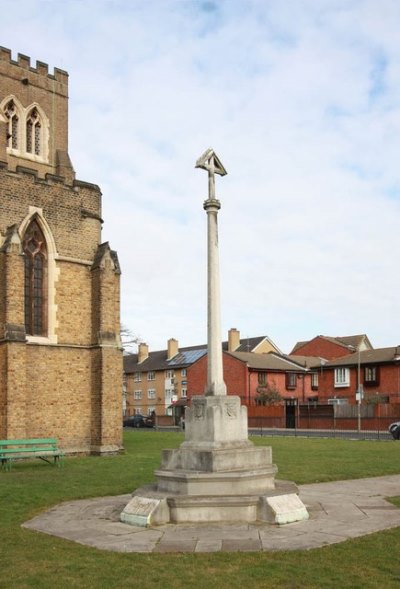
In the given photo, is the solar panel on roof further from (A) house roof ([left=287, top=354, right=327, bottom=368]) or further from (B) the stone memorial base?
(B) the stone memorial base

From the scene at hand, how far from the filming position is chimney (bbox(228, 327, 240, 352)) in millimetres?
79812

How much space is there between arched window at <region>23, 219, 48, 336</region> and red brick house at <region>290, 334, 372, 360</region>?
55519 millimetres

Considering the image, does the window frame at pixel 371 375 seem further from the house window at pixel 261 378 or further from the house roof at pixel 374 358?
the house window at pixel 261 378

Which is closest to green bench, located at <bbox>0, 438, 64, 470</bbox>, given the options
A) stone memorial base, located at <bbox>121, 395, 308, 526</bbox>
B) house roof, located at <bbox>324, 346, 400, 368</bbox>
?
stone memorial base, located at <bbox>121, 395, 308, 526</bbox>

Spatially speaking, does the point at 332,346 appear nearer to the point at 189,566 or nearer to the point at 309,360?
the point at 309,360

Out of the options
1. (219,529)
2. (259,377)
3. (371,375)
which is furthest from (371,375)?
(219,529)

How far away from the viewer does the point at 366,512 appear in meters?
10.7

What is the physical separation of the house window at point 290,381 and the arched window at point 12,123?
40.1 m

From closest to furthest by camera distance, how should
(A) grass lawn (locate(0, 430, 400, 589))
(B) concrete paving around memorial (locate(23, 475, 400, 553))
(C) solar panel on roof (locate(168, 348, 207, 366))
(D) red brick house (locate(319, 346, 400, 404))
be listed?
(A) grass lawn (locate(0, 430, 400, 589)), (B) concrete paving around memorial (locate(23, 475, 400, 553)), (D) red brick house (locate(319, 346, 400, 404)), (C) solar panel on roof (locate(168, 348, 207, 366))

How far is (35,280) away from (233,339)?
57.6m

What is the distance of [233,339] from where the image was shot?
8000cm

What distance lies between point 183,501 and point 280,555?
249 centimetres

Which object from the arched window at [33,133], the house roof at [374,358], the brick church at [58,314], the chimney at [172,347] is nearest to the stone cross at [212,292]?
the brick church at [58,314]

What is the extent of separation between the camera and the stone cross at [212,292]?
11.1 m
